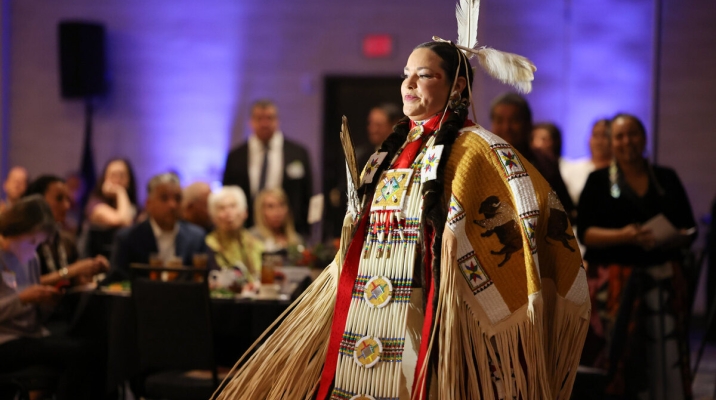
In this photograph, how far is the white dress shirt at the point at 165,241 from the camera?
Result: 16.1 feet

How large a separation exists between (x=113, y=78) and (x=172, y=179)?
157 inches

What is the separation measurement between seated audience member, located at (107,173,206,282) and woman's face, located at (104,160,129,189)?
1689mm

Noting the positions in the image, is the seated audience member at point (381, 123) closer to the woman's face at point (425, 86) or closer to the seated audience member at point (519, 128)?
the seated audience member at point (519, 128)

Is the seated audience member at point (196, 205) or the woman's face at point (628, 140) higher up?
the woman's face at point (628, 140)

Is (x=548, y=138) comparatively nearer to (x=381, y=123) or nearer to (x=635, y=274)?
(x=381, y=123)

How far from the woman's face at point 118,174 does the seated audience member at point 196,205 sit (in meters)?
0.72

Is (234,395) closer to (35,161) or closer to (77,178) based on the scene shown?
(77,178)

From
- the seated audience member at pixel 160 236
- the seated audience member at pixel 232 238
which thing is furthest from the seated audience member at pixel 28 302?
the seated audience member at pixel 232 238

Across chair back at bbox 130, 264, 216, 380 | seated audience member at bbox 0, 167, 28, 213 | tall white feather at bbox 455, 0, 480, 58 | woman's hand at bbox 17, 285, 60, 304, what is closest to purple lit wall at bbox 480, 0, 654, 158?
seated audience member at bbox 0, 167, 28, 213

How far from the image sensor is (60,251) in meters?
4.43

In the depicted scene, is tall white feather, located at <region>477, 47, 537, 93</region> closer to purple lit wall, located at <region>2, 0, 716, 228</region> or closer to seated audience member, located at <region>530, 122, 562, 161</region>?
seated audience member, located at <region>530, 122, 562, 161</region>

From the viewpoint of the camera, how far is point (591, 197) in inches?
170

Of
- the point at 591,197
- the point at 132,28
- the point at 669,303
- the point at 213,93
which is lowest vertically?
the point at 669,303

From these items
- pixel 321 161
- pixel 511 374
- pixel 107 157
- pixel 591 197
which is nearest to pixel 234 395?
pixel 511 374
